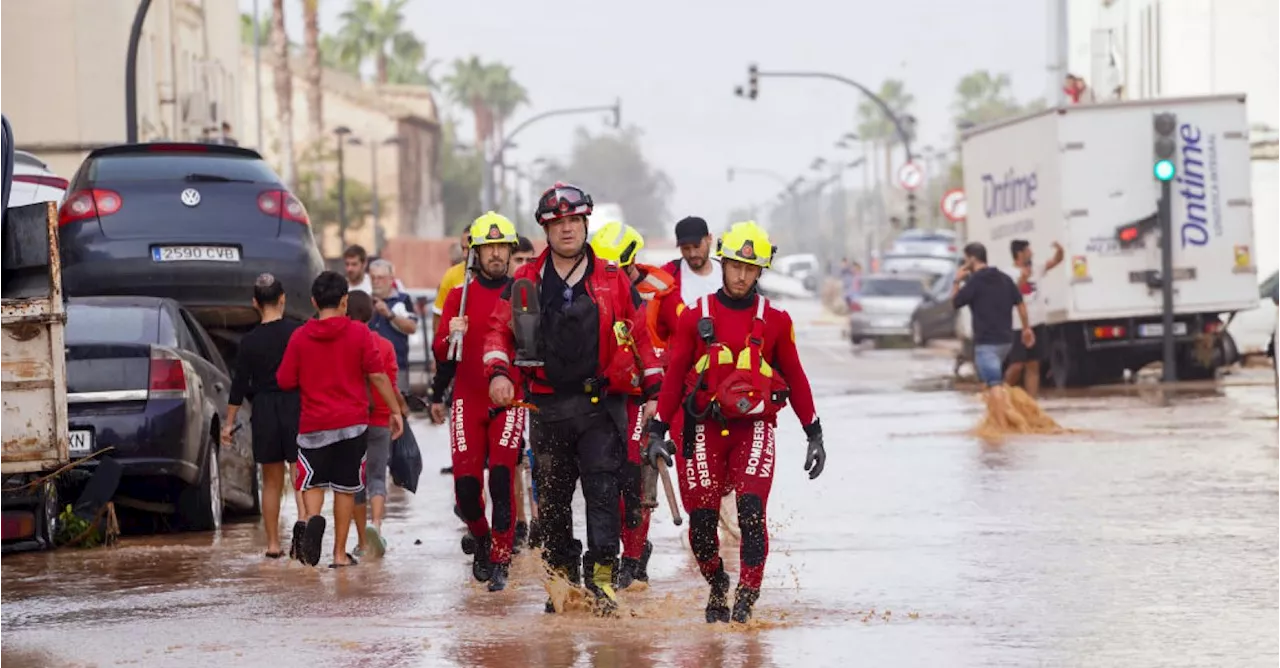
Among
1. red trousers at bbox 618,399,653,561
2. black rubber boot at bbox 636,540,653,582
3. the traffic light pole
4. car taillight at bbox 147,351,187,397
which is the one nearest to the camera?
red trousers at bbox 618,399,653,561

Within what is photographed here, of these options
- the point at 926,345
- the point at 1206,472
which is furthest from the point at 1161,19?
the point at 1206,472

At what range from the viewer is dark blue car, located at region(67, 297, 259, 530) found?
1421cm

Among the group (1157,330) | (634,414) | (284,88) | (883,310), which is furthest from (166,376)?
(284,88)

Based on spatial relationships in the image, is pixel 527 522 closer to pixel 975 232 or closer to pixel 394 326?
pixel 394 326

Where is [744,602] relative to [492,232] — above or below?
below

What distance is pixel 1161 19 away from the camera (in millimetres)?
49531

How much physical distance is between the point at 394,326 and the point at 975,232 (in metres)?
17.4

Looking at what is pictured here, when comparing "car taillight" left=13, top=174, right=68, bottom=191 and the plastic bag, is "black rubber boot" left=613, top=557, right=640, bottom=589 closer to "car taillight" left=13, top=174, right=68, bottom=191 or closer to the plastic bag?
the plastic bag

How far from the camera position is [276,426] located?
13.6 metres

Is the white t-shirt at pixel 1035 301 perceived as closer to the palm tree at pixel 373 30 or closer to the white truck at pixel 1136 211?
the white truck at pixel 1136 211

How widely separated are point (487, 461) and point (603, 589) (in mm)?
1486

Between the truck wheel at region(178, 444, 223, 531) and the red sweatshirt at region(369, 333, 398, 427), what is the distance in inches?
57.8

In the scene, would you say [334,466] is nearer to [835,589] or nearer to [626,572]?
[626,572]

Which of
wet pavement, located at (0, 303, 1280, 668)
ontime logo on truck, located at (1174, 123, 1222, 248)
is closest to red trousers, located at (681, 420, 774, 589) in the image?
wet pavement, located at (0, 303, 1280, 668)
